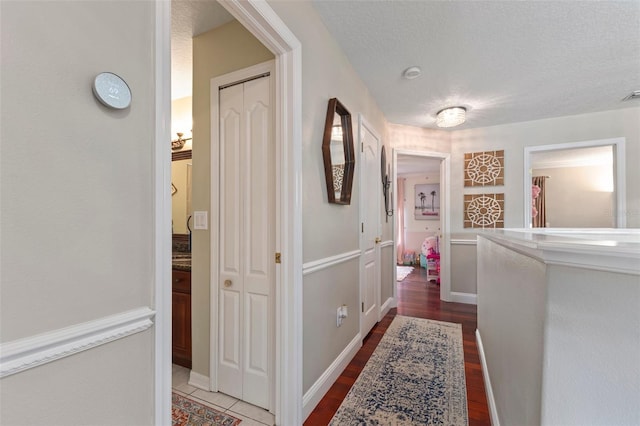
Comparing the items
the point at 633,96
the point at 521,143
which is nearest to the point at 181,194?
the point at 521,143

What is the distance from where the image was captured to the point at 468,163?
398 centimetres

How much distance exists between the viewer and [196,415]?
1.61 meters

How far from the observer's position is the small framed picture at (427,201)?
23.3 ft

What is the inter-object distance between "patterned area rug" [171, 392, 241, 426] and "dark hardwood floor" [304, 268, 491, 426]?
479mm

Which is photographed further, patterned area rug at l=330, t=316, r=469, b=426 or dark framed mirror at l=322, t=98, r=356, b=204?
dark framed mirror at l=322, t=98, r=356, b=204

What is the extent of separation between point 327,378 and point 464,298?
2939mm

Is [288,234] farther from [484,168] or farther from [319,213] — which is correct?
[484,168]

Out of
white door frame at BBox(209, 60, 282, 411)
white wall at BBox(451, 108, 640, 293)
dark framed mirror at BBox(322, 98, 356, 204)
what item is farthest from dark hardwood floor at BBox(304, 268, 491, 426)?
dark framed mirror at BBox(322, 98, 356, 204)

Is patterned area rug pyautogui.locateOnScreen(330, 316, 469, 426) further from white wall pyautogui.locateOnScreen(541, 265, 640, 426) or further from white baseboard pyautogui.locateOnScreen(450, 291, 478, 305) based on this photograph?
white baseboard pyautogui.locateOnScreen(450, 291, 478, 305)

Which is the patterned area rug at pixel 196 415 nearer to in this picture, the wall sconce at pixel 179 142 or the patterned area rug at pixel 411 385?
the patterned area rug at pixel 411 385

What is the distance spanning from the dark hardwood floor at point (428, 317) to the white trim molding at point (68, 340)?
1.31 m

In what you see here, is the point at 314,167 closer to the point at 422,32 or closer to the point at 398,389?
the point at 422,32

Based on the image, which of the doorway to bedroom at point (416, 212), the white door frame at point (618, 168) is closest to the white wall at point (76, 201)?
the white door frame at point (618, 168)

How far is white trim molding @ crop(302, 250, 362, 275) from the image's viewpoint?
1623 mm
